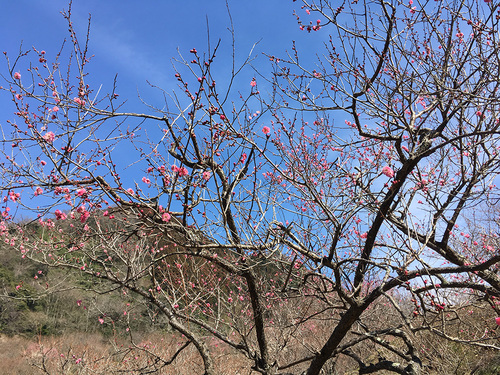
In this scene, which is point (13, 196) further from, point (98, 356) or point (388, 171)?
point (98, 356)

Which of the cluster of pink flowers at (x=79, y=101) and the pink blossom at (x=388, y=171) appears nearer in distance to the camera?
the cluster of pink flowers at (x=79, y=101)

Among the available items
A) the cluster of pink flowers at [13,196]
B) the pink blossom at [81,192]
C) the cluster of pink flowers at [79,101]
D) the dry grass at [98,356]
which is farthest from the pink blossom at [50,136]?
the dry grass at [98,356]

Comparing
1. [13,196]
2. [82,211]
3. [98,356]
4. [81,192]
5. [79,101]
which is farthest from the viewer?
[98,356]

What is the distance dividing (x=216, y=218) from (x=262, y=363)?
2.26 metres

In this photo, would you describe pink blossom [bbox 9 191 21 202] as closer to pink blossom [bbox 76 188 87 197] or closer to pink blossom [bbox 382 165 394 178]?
pink blossom [bbox 76 188 87 197]

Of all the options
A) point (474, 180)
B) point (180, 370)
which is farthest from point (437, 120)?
point (180, 370)

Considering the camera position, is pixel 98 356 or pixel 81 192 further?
pixel 98 356

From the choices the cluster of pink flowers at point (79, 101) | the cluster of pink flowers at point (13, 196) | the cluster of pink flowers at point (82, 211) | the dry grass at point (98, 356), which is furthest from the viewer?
the dry grass at point (98, 356)

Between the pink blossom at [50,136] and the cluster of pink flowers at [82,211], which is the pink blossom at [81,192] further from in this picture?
the pink blossom at [50,136]

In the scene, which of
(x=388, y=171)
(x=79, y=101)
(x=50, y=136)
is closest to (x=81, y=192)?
(x=50, y=136)

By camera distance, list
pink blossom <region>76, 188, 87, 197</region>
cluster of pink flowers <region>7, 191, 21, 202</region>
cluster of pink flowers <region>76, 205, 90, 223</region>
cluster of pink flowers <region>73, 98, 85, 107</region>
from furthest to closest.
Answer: cluster of pink flowers <region>7, 191, 21, 202</region> → cluster of pink flowers <region>73, 98, 85, 107</region> → cluster of pink flowers <region>76, 205, 90, 223</region> → pink blossom <region>76, 188, 87, 197</region>

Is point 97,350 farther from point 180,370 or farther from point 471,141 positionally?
point 471,141

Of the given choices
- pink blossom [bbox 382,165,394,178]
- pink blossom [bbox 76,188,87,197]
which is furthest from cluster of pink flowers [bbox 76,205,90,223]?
pink blossom [bbox 382,165,394,178]

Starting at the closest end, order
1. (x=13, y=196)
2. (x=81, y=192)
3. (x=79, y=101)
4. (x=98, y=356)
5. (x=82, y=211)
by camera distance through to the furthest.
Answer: (x=81, y=192) → (x=82, y=211) → (x=79, y=101) → (x=13, y=196) → (x=98, y=356)
